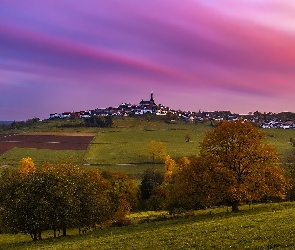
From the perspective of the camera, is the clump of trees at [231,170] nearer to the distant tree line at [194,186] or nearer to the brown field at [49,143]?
the distant tree line at [194,186]

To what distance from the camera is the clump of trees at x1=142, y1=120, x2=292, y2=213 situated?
4953 cm

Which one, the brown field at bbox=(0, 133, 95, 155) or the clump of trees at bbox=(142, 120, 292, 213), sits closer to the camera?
the clump of trees at bbox=(142, 120, 292, 213)

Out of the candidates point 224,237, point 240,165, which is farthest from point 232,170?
point 224,237

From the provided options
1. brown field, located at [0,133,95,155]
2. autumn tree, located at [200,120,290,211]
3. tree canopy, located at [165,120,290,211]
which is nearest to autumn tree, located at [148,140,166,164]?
brown field, located at [0,133,95,155]

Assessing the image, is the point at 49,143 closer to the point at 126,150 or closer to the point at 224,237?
the point at 126,150

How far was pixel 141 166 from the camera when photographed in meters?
142

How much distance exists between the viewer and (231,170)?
50250mm

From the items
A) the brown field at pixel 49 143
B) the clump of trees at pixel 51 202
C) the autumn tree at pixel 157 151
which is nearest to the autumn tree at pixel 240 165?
the clump of trees at pixel 51 202

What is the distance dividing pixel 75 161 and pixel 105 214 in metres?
90.8

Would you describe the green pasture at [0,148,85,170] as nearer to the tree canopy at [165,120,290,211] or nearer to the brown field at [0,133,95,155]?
the brown field at [0,133,95,155]

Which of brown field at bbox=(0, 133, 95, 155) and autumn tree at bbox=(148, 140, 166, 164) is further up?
brown field at bbox=(0, 133, 95, 155)

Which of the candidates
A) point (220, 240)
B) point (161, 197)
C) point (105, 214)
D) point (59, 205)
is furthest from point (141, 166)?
point (220, 240)

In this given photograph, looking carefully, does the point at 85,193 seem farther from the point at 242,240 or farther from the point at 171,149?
the point at 171,149

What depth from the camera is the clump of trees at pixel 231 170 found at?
49.5 meters
